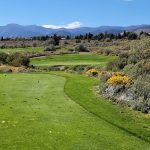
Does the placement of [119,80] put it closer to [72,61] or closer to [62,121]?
[62,121]

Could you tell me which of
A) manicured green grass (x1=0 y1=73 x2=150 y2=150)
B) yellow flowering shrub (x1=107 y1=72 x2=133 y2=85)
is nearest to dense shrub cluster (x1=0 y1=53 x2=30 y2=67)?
manicured green grass (x1=0 y1=73 x2=150 y2=150)

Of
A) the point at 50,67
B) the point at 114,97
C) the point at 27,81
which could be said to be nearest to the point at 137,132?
the point at 114,97

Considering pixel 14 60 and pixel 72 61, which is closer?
pixel 14 60

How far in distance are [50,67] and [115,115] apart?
3124cm

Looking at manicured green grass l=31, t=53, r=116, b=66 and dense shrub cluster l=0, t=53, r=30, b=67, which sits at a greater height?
dense shrub cluster l=0, t=53, r=30, b=67

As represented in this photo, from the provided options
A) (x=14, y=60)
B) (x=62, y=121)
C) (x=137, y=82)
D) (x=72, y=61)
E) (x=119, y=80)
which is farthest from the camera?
(x=72, y=61)

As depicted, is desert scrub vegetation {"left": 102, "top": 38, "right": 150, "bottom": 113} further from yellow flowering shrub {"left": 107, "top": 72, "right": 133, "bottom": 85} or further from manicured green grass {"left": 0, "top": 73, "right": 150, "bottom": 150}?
manicured green grass {"left": 0, "top": 73, "right": 150, "bottom": 150}

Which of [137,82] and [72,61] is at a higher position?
[137,82]

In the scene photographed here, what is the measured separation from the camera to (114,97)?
25.2 metres

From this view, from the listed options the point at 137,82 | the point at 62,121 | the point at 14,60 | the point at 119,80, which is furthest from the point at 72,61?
the point at 62,121

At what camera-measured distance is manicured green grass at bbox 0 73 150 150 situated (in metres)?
14.5

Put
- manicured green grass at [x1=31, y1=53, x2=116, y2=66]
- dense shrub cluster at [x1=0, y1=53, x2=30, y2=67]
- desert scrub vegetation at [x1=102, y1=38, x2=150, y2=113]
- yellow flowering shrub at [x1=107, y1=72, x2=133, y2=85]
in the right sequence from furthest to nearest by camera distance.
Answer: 1. manicured green grass at [x1=31, y1=53, x2=116, y2=66]
2. dense shrub cluster at [x1=0, y1=53, x2=30, y2=67]
3. yellow flowering shrub at [x1=107, y1=72, x2=133, y2=85]
4. desert scrub vegetation at [x1=102, y1=38, x2=150, y2=113]

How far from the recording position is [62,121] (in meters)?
17.8

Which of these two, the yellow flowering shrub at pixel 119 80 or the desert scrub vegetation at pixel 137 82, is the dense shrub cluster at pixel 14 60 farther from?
the yellow flowering shrub at pixel 119 80
